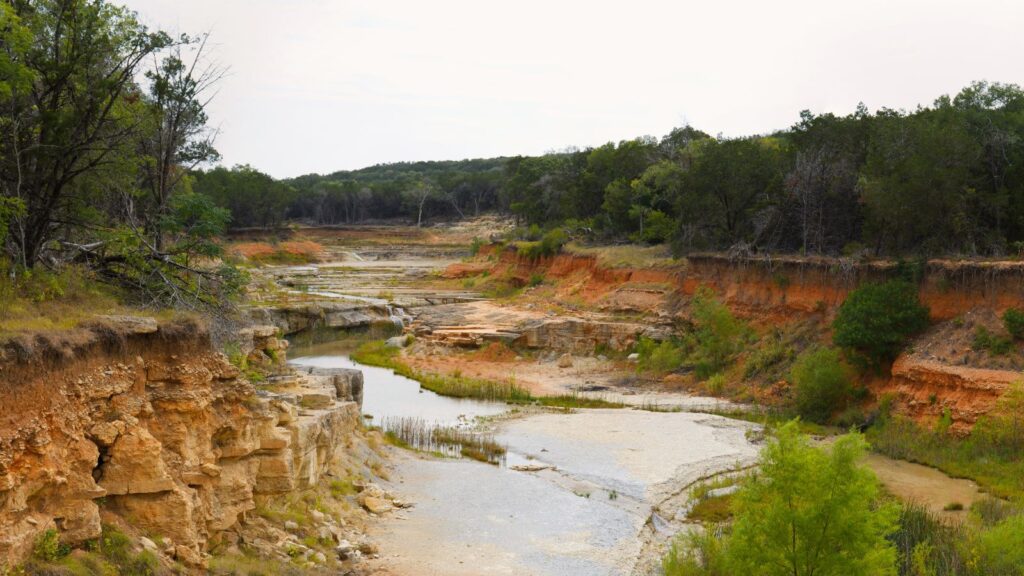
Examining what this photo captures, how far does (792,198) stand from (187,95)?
30.5 metres

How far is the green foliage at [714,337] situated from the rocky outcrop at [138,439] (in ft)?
84.6

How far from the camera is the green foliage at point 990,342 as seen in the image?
95.7 feet

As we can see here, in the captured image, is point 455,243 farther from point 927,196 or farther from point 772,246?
point 927,196

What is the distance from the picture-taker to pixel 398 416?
3428 centimetres

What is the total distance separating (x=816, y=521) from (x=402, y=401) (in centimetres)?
2636

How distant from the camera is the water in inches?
1371

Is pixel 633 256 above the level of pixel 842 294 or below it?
above

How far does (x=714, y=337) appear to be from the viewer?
42.2 m

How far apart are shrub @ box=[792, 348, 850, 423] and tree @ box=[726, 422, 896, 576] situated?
19432 millimetres

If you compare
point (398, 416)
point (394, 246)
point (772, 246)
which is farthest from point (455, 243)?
point (398, 416)

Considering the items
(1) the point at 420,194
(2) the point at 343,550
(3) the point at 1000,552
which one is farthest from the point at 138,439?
(1) the point at 420,194

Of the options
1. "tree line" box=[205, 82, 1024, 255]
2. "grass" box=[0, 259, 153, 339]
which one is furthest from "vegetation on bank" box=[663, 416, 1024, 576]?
"tree line" box=[205, 82, 1024, 255]

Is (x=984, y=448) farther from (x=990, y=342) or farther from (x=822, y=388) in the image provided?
(x=822, y=388)

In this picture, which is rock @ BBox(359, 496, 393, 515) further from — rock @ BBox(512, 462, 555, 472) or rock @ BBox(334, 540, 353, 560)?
rock @ BBox(512, 462, 555, 472)
